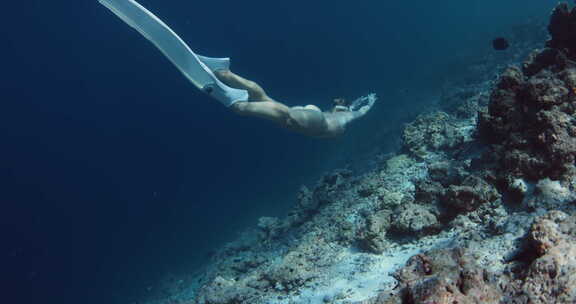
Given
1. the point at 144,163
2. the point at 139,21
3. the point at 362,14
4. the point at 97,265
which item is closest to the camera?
the point at 139,21

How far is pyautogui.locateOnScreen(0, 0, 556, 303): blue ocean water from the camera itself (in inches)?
1268

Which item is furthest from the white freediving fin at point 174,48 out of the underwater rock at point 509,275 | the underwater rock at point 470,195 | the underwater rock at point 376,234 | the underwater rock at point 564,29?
the underwater rock at point 509,275

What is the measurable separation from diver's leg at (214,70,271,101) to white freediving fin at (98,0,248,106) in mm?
902

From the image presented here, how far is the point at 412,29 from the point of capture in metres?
88.4

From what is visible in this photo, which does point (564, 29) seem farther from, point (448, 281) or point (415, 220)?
point (448, 281)

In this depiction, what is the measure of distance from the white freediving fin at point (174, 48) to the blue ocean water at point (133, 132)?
65.3ft

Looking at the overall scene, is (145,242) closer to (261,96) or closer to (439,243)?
(261,96)

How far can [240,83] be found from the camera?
8.49 m

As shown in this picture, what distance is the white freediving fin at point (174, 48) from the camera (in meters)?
6.04

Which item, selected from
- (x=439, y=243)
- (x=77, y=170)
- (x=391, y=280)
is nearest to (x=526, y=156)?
(x=439, y=243)

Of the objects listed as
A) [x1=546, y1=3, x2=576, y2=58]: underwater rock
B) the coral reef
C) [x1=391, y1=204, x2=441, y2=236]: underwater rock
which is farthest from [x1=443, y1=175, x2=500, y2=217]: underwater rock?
[x1=546, y1=3, x2=576, y2=58]: underwater rock

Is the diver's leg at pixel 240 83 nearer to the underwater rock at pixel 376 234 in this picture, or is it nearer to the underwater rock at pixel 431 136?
the underwater rock at pixel 431 136

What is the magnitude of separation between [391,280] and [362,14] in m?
78.9

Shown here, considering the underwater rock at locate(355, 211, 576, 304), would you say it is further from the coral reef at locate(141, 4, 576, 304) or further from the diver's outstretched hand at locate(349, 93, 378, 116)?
the diver's outstretched hand at locate(349, 93, 378, 116)
